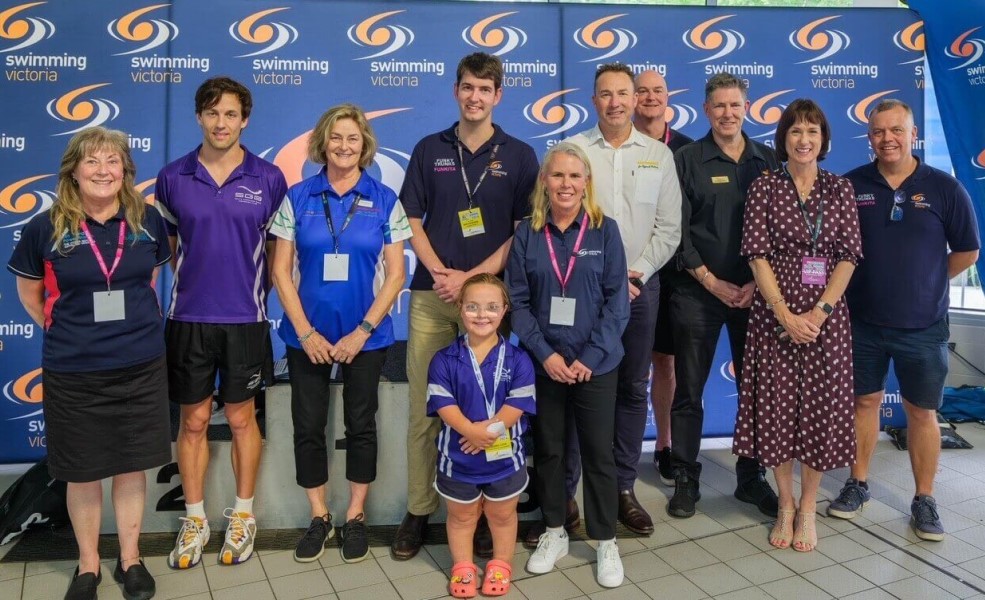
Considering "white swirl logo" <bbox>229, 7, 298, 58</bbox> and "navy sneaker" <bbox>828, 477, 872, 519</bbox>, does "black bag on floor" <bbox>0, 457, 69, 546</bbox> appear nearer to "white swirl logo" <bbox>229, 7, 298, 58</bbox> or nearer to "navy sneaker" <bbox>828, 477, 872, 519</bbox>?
"white swirl logo" <bbox>229, 7, 298, 58</bbox>

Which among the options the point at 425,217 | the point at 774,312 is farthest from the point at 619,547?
the point at 425,217

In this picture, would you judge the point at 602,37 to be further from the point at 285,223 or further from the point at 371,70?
the point at 285,223

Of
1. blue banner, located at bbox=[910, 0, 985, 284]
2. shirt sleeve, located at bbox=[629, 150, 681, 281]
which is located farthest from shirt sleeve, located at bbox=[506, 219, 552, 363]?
blue banner, located at bbox=[910, 0, 985, 284]

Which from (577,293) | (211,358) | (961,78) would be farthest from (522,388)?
(961,78)

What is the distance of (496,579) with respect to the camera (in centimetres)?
242

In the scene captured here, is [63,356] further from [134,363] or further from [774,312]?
[774,312]

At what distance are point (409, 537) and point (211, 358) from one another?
0.98 m

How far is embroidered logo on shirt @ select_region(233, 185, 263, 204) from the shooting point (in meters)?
2.51

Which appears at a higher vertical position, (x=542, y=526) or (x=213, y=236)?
(x=213, y=236)

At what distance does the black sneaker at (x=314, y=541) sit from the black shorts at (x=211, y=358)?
552 millimetres

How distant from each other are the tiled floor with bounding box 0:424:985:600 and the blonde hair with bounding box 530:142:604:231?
1.24 metres

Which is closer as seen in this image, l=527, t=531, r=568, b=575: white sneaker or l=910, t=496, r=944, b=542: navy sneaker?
l=527, t=531, r=568, b=575: white sneaker

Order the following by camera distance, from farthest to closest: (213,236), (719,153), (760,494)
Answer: (760,494), (719,153), (213,236)

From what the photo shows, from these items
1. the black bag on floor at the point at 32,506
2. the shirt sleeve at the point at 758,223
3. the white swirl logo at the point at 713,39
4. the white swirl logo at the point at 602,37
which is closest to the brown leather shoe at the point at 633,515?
the shirt sleeve at the point at 758,223
